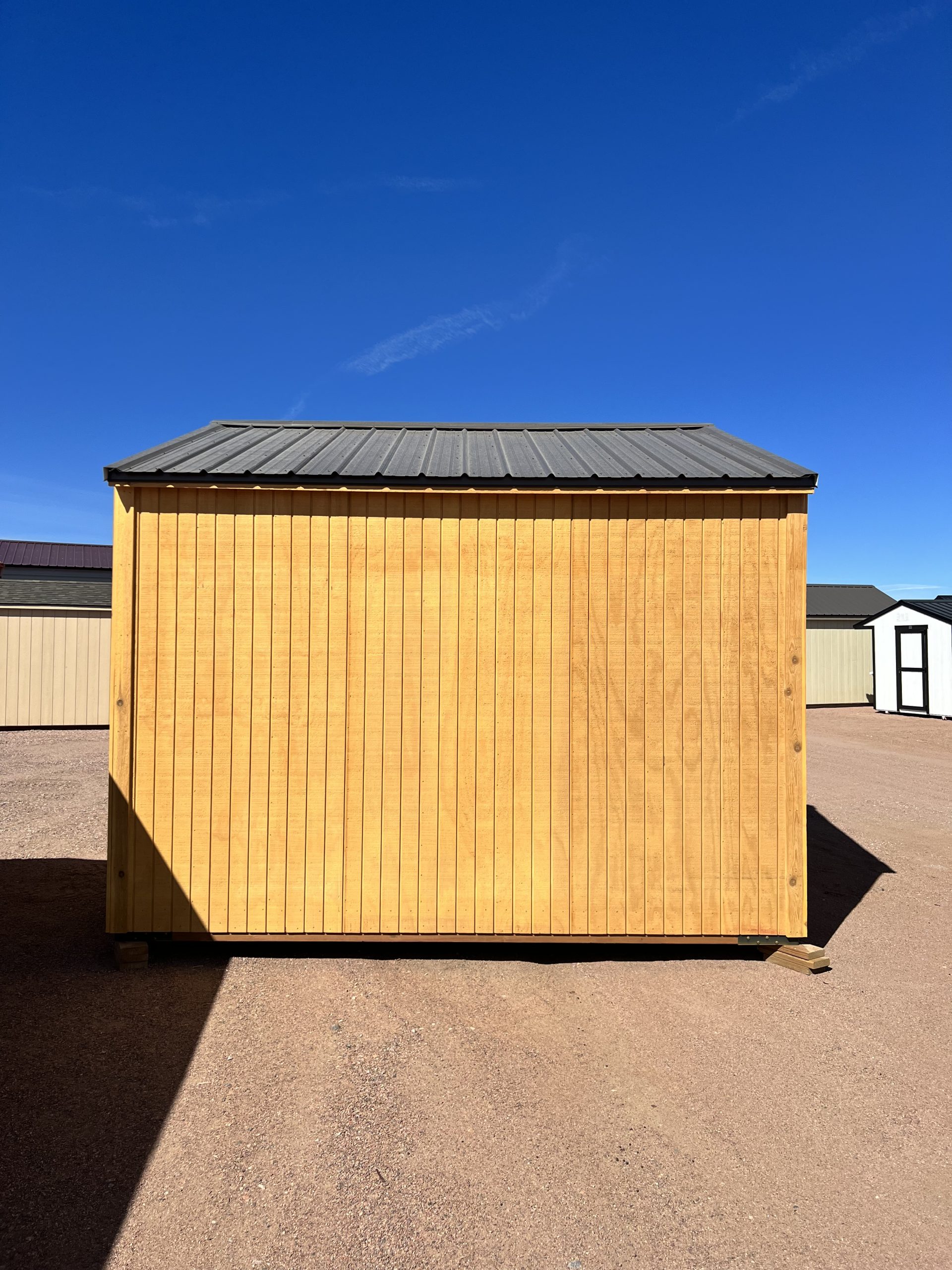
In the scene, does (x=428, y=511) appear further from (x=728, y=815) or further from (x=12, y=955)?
(x=12, y=955)

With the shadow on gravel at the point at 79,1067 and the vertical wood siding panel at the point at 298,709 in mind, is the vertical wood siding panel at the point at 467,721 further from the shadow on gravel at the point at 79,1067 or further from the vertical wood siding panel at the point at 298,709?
the shadow on gravel at the point at 79,1067

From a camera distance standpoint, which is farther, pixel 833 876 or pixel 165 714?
pixel 833 876

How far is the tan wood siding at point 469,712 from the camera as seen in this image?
13.9 feet

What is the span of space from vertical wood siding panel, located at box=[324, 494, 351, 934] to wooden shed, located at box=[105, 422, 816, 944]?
0.01 metres

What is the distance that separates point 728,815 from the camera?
4.27 metres

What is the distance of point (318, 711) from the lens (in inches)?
168

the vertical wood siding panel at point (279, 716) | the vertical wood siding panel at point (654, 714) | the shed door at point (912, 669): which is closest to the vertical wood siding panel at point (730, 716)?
the vertical wood siding panel at point (654, 714)

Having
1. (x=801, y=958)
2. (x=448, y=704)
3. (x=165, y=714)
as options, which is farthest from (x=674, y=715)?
(x=165, y=714)

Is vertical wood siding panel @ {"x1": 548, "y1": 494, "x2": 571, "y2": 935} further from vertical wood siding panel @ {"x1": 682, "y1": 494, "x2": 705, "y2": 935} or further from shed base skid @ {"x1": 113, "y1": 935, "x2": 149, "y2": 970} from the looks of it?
shed base skid @ {"x1": 113, "y1": 935, "x2": 149, "y2": 970}

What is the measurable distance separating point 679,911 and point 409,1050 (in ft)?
6.49

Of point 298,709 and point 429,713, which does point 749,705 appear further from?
point 298,709

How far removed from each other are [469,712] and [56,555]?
37831mm

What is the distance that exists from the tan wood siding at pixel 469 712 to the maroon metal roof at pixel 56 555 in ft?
108

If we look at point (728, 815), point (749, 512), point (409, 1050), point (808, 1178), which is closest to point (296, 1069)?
point (409, 1050)
